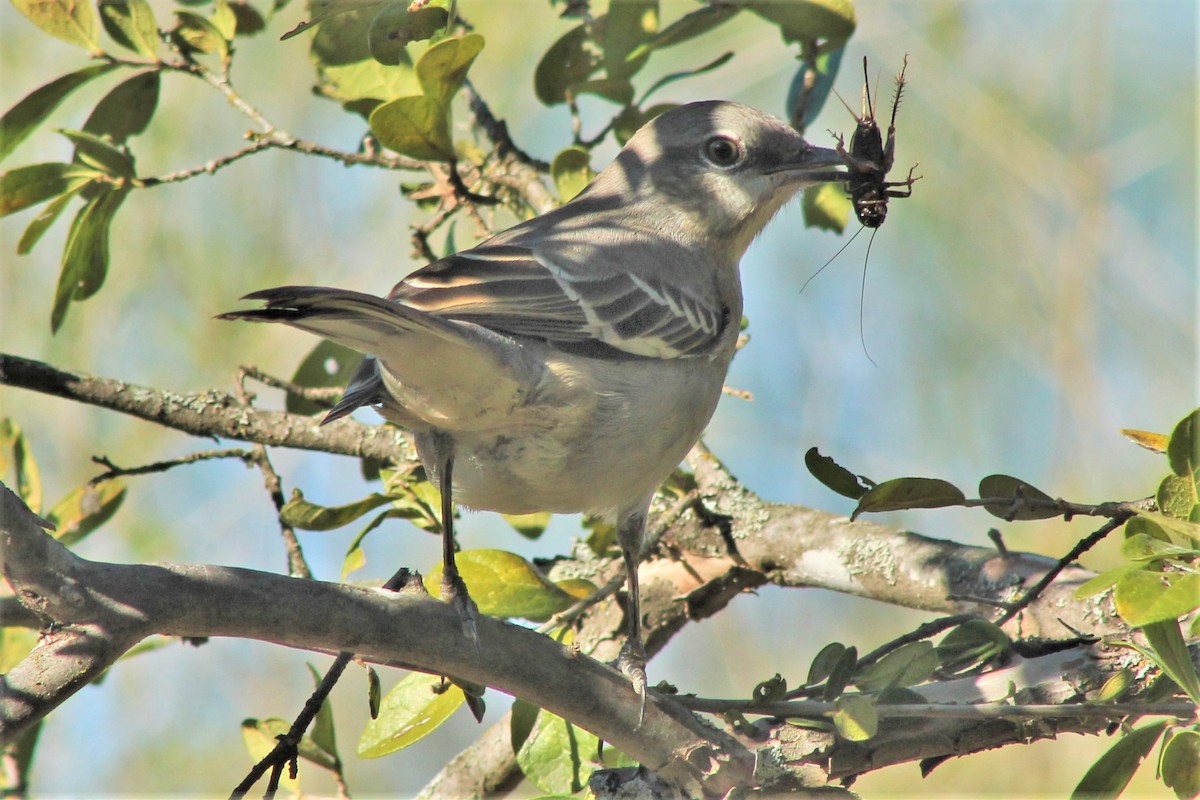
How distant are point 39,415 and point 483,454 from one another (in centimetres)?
391

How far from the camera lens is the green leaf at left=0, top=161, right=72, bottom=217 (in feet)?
10.6

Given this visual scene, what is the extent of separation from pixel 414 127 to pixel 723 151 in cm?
114

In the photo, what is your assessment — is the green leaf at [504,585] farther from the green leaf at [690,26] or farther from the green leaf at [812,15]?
the green leaf at [812,15]

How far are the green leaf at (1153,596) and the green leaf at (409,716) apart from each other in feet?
5.51

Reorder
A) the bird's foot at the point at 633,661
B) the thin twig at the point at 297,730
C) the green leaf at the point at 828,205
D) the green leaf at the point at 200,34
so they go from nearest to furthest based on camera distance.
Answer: the thin twig at the point at 297,730 < the bird's foot at the point at 633,661 < the green leaf at the point at 200,34 < the green leaf at the point at 828,205

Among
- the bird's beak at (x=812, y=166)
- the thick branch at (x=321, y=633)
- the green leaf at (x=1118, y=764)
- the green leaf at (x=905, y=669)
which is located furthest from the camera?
the bird's beak at (x=812, y=166)

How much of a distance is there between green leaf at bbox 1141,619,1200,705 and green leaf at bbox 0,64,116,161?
10.6 feet

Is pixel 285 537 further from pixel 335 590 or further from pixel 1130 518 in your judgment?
pixel 1130 518

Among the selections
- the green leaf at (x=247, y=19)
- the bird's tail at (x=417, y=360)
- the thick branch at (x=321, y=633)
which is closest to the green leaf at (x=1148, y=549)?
the thick branch at (x=321, y=633)

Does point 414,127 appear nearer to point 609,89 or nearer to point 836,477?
point 609,89

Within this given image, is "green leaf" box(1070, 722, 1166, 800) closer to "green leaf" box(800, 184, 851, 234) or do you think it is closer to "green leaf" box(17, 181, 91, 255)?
"green leaf" box(800, 184, 851, 234)

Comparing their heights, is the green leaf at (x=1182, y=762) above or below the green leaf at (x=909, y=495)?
below

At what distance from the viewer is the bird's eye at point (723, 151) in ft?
12.4

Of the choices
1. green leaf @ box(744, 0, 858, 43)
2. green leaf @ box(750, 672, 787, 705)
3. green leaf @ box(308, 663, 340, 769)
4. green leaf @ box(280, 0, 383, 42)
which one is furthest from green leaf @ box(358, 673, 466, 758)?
green leaf @ box(744, 0, 858, 43)
